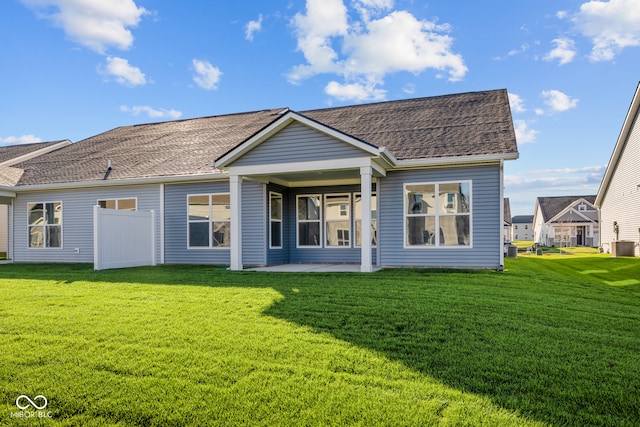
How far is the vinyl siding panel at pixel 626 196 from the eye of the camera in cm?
2116

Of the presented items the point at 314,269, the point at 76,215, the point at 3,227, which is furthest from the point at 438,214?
the point at 3,227

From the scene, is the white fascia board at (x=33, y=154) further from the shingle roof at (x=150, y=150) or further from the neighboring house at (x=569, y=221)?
the neighboring house at (x=569, y=221)

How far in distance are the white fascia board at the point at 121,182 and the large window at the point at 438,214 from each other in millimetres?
5413

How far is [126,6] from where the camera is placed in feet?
41.2

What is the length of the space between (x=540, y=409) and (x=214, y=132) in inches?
620

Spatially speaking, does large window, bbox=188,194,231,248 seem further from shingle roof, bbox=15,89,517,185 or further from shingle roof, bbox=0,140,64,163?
shingle roof, bbox=0,140,64,163

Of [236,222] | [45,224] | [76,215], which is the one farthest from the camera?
[45,224]

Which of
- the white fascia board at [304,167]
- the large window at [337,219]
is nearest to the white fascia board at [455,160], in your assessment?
the white fascia board at [304,167]

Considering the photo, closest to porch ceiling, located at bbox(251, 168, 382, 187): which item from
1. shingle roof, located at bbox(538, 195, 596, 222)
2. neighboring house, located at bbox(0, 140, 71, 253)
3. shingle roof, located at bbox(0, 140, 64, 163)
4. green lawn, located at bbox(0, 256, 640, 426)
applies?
green lawn, located at bbox(0, 256, 640, 426)

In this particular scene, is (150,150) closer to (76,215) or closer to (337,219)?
(76,215)

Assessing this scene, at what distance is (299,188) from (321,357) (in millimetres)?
10232

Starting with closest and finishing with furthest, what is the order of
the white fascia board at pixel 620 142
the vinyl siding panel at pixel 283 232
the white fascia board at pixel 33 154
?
the vinyl siding panel at pixel 283 232
the white fascia board at pixel 33 154
the white fascia board at pixel 620 142

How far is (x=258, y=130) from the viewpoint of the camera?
11.5 metres

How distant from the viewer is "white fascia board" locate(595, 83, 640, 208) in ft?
67.7
